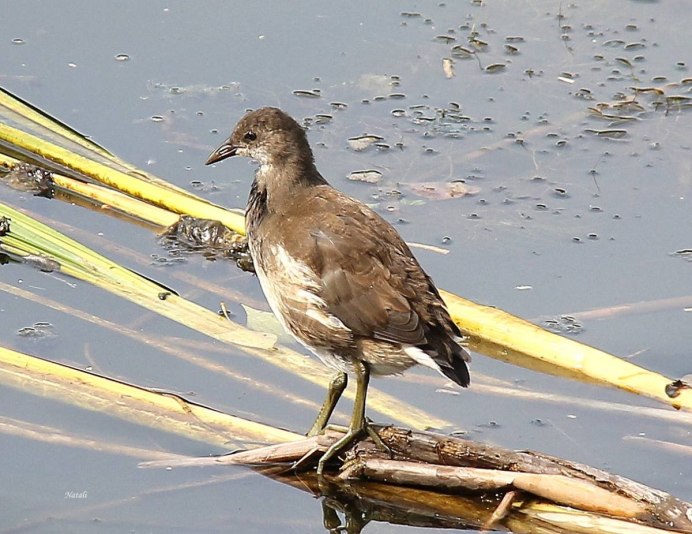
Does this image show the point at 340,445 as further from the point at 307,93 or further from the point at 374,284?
the point at 307,93

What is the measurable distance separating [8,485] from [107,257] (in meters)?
1.45

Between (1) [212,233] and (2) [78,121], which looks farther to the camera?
(2) [78,121]

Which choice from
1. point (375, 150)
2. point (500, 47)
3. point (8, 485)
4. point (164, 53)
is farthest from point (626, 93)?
point (8, 485)

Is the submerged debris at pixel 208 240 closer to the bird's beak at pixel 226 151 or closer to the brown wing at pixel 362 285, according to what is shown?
the bird's beak at pixel 226 151

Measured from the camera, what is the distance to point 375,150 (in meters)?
6.54

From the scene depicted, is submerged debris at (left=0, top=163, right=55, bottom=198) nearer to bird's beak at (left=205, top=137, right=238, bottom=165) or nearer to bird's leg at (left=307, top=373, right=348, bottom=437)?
bird's beak at (left=205, top=137, right=238, bottom=165)

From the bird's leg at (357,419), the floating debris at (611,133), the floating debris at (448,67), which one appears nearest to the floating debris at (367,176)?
the floating debris at (448,67)

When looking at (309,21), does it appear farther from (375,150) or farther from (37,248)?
(37,248)

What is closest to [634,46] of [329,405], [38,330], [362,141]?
[362,141]

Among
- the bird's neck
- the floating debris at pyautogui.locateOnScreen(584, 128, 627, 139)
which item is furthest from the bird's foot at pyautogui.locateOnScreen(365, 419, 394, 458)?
the floating debris at pyautogui.locateOnScreen(584, 128, 627, 139)

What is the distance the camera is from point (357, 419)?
446 centimetres

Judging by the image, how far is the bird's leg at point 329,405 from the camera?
4.59 metres

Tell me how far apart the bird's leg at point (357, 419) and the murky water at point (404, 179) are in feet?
0.57

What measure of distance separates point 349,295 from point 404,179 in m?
2.08
